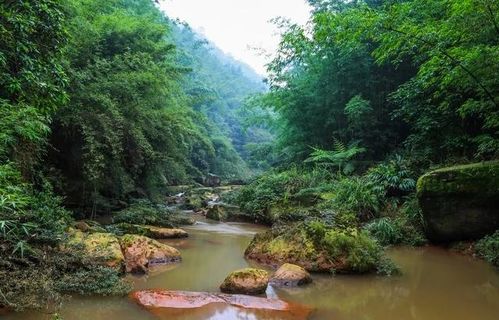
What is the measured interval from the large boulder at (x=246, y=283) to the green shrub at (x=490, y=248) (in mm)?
4382

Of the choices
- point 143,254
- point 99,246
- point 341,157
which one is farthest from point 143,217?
point 341,157

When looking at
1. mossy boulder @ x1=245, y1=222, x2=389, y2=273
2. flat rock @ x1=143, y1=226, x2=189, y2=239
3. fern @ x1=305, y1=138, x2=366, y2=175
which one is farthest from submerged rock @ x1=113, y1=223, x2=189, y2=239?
fern @ x1=305, y1=138, x2=366, y2=175

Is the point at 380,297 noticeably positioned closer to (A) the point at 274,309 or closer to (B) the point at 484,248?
(A) the point at 274,309

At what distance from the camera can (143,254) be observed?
6406 millimetres

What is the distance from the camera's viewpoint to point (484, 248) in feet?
24.2

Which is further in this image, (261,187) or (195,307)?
(261,187)

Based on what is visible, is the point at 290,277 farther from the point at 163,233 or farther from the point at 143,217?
the point at 143,217

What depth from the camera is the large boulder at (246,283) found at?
5156mm

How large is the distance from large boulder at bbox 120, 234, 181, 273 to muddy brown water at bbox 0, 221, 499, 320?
0.78ft

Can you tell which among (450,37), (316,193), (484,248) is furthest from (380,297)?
(316,193)

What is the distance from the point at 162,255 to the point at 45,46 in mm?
3750

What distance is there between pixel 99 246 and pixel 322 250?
11.8ft

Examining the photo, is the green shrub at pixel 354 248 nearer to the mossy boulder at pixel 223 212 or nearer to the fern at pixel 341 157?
the mossy boulder at pixel 223 212

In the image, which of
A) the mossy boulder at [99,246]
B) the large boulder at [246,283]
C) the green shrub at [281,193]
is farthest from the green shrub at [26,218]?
the green shrub at [281,193]
